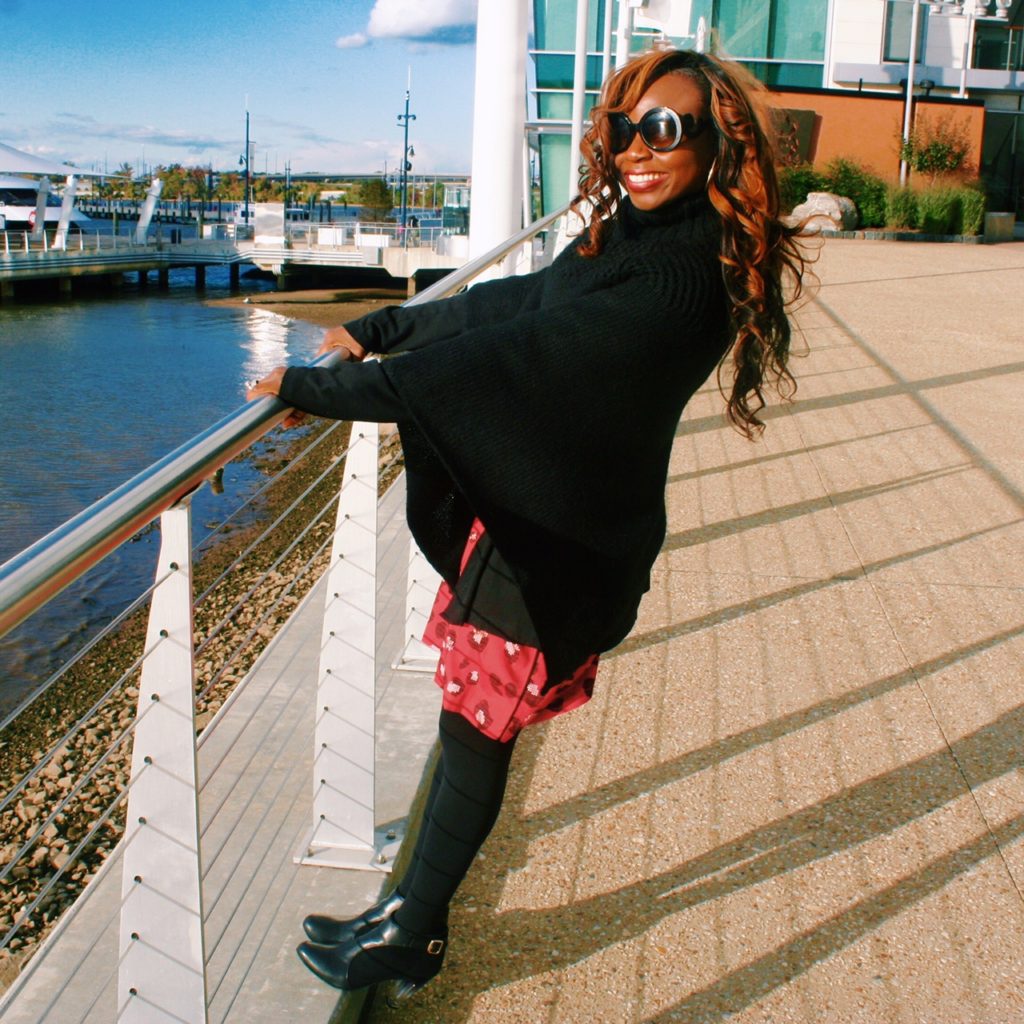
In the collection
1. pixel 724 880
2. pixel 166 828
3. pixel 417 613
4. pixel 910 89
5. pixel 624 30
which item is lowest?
pixel 724 880

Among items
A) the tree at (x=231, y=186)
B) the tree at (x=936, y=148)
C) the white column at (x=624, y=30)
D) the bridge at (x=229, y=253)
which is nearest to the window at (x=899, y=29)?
the tree at (x=936, y=148)

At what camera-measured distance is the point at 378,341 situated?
2.25m

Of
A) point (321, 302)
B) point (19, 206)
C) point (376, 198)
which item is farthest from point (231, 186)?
point (321, 302)

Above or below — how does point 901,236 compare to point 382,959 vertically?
above

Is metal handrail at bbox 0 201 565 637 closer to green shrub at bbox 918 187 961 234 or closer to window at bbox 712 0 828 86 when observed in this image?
green shrub at bbox 918 187 961 234

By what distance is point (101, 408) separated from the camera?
2259 centimetres

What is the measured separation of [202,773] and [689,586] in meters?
2.07

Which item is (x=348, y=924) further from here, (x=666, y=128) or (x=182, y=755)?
(x=666, y=128)

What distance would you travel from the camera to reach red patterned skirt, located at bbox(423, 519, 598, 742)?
1955 millimetres

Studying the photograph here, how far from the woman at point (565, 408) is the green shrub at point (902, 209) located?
79.1 feet

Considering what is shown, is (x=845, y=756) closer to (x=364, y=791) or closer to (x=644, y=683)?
(x=644, y=683)

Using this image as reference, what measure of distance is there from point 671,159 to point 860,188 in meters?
25.7

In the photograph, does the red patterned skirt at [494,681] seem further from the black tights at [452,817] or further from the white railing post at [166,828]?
the white railing post at [166,828]

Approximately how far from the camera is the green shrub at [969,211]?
24219 millimetres
